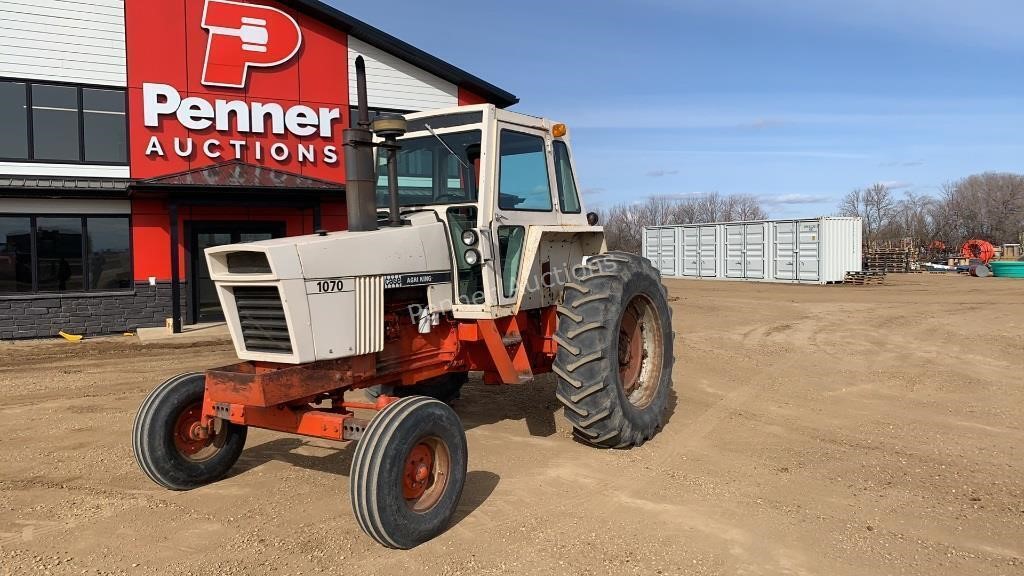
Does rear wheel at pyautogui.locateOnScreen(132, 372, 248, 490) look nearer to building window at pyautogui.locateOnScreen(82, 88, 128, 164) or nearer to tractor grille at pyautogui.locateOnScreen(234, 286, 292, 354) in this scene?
tractor grille at pyautogui.locateOnScreen(234, 286, 292, 354)

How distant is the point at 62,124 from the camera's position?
13.6 m

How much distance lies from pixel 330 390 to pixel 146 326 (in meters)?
11.9

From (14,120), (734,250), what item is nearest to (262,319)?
(14,120)

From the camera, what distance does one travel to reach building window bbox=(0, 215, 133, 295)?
43.7ft

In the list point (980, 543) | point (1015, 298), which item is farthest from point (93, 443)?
point (1015, 298)

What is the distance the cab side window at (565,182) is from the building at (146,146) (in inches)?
354

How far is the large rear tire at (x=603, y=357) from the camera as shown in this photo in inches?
203

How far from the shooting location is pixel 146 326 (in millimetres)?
14219

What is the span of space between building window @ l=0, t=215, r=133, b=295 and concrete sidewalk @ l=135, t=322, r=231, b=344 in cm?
121

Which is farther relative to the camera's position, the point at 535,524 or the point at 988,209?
the point at 988,209

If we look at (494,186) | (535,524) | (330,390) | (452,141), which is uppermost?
(452,141)

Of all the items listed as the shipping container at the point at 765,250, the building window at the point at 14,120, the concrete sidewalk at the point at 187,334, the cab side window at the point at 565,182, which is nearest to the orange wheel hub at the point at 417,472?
the cab side window at the point at 565,182

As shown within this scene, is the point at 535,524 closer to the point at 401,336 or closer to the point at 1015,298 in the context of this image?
the point at 401,336

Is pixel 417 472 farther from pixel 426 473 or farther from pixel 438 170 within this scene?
pixel 438 170
